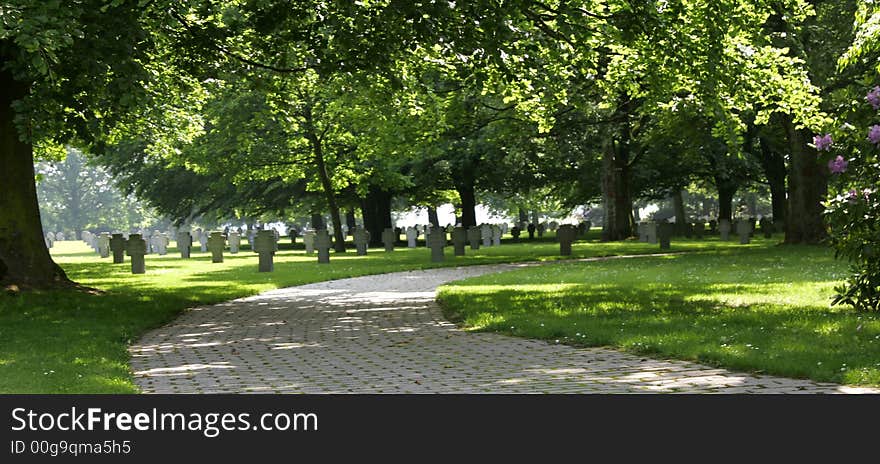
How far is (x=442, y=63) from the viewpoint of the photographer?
20.4m

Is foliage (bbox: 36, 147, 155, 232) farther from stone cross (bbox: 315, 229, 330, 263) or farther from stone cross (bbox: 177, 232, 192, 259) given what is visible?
stone cross (bbox: 315, 229, 330, 263)

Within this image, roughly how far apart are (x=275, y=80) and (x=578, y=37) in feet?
23.5

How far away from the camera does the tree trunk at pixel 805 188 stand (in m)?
28.6

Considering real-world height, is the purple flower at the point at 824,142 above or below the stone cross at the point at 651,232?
above

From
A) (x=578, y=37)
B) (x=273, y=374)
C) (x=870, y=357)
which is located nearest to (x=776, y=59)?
(x=578, y=37)

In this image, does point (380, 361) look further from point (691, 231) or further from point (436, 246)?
point (691, 231)

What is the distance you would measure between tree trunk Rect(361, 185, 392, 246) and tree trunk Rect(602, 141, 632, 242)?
1135 cm

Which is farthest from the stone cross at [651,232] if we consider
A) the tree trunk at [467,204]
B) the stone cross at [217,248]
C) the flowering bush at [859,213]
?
the flowering bush at [859,213]

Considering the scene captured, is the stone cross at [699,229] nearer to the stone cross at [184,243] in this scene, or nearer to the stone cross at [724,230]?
the stone cross at [724,230]

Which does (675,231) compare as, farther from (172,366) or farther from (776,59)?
(172,366)

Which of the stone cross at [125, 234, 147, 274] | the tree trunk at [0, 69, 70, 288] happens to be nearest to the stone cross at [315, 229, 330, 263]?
the stone cross at [125, 234, 147, 274]

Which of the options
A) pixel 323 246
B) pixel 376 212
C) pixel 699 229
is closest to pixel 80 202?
pixel 376 212

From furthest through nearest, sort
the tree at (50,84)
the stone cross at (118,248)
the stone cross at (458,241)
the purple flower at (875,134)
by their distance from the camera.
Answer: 1. the stone cross at (118,248)
2. the stone cross at (458,241)
3. the tree at (50,84)
4. the purple flower at (875,134)

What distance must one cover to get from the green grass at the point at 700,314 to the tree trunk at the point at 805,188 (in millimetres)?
6836
